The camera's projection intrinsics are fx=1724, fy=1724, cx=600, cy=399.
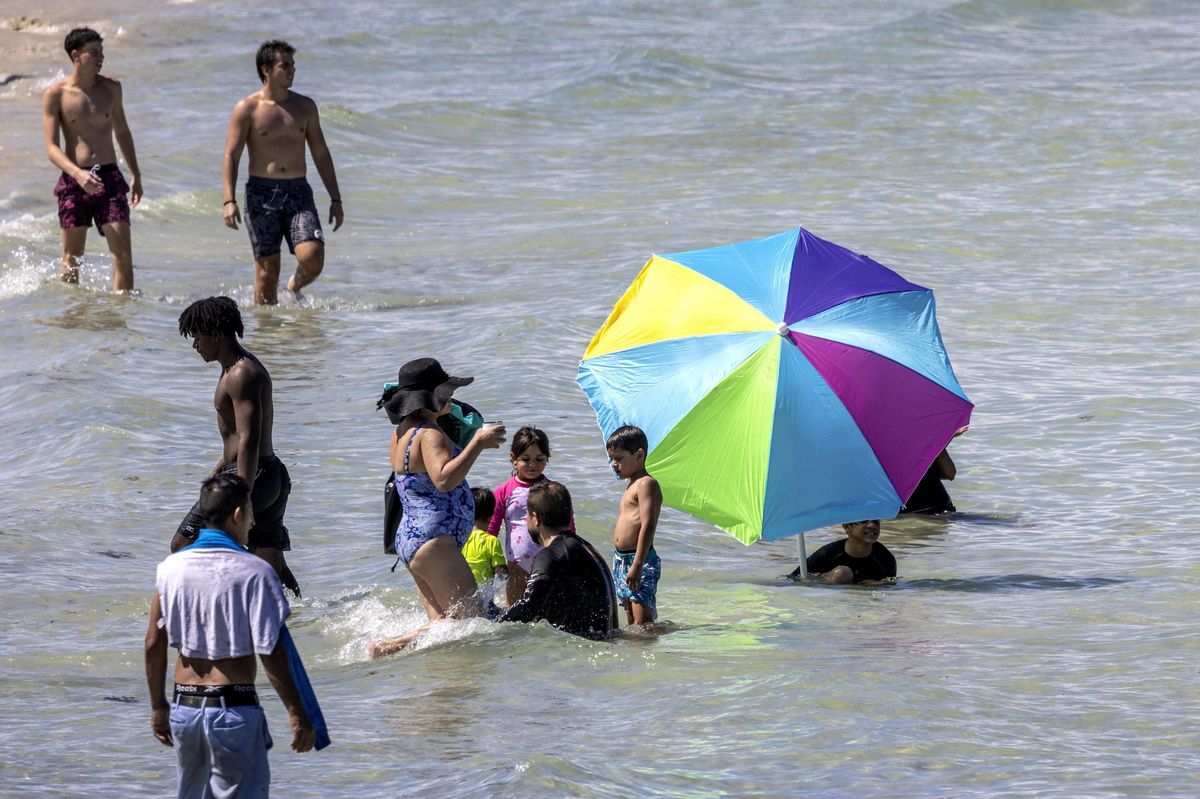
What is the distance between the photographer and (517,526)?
7090 mm

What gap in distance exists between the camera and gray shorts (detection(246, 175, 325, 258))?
12.2 meters

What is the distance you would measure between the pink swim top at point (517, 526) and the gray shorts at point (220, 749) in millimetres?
2565

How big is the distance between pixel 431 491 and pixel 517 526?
62 cm

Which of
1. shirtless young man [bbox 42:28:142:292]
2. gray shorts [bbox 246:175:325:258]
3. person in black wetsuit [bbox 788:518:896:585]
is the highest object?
shirtless young man [bbox 42:28:142:292]

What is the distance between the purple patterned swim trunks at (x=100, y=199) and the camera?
12.2 m

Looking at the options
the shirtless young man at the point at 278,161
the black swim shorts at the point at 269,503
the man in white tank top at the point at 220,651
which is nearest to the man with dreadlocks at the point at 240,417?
the black swim shorts at the point at 269,503

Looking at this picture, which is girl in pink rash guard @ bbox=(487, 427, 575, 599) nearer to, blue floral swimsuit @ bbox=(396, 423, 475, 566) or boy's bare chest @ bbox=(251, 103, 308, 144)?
blue floral swimsuit @ bbox=(396, 423, 475, 566)

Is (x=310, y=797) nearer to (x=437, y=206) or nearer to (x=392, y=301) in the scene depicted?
(x=392, y=301)

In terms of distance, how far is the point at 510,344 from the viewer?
1280 centimetres

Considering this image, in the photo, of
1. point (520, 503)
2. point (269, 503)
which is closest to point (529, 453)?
point (520, 503)

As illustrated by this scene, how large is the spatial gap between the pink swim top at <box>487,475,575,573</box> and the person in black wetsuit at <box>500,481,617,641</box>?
185 millimetres

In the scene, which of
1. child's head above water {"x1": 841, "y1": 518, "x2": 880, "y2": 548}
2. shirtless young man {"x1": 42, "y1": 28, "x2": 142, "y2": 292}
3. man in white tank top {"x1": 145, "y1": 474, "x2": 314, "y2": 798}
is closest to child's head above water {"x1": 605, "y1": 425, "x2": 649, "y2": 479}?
child's head above water {"x1": 841, "y1": 518, "x2": 880, "y2": 548}

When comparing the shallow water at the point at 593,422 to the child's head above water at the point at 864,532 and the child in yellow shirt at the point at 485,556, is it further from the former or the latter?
the child in yellow shirt at the point at 485,556

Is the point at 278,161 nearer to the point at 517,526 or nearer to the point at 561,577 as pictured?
the point at 517,526
